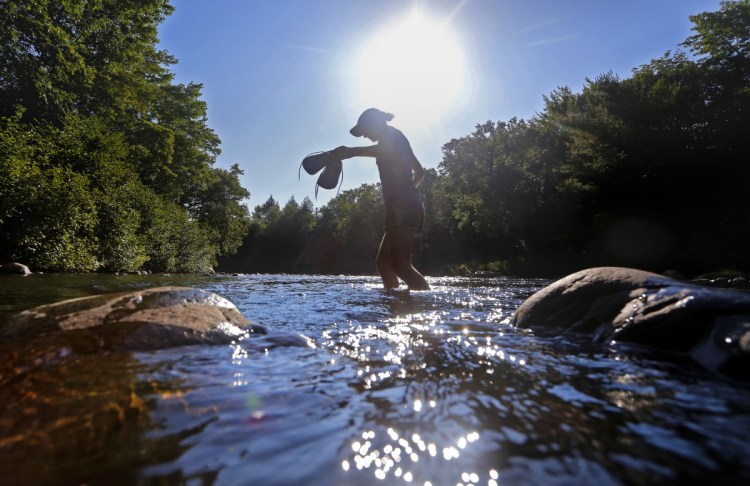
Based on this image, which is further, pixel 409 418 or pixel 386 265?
pixel 386 265

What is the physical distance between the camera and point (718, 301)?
8.35 feet

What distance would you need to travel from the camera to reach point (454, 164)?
47.9m

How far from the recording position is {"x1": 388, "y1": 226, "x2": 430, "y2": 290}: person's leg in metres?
6.60

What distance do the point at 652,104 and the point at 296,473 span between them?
37145 millimetres

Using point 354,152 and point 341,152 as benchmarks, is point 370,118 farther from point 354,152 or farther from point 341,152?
point 341,152

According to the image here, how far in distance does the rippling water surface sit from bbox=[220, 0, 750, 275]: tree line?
28524 mm

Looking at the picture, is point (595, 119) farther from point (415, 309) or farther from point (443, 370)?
point (443, 370)

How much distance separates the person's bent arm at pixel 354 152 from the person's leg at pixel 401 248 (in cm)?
130

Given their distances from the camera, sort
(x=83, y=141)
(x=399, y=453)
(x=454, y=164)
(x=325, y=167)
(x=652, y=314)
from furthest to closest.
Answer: (x=454, y=164) → (x=83, y=141) → (x=325, y=167) → (x=652, y=314) → (x=399, y=453)

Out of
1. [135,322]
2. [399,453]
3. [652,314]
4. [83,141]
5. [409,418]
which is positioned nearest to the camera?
[399,453]

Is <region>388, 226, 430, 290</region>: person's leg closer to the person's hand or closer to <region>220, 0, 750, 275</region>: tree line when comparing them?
the person's hand

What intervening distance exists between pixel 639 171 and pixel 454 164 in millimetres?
20614

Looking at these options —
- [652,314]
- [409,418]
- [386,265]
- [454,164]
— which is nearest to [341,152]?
[386,265]

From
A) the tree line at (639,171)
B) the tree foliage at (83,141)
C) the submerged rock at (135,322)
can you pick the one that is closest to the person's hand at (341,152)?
the submerged rock at (135,322)
